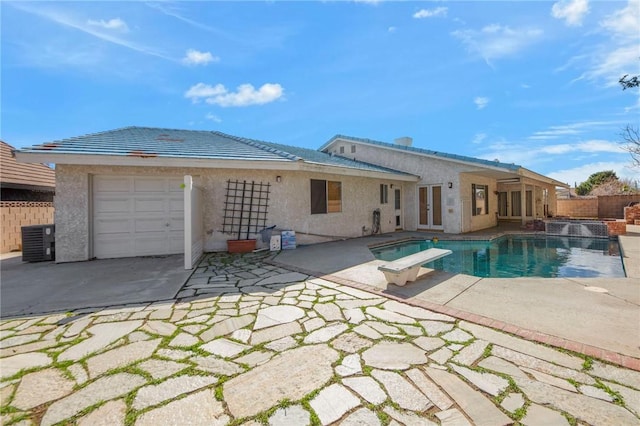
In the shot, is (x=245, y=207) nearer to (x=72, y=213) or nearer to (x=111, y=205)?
(x=111, y=205)

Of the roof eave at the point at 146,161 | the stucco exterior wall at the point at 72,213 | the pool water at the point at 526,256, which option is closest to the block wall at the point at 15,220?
the stucco exterior wall at the point at 72,213

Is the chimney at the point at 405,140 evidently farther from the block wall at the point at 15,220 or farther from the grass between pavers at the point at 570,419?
the block wall at the point at 15,220

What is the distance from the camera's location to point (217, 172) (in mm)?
9141

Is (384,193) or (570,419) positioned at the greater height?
(384,193)

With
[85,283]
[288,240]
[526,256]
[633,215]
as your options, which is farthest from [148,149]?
[633,215]

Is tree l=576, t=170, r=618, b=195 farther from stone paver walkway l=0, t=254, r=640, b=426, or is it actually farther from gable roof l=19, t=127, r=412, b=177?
stone paver walkway l=0, t=254, r=640, b=426

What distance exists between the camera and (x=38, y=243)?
7656 mm

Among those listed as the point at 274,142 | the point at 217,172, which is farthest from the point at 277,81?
the point at 217,172

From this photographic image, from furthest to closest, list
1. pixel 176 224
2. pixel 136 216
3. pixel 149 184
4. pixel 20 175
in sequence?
pixel 20 175
pixel 176 224
pixel 149 184
pixel 136 216

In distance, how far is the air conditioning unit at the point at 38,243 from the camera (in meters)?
7.57

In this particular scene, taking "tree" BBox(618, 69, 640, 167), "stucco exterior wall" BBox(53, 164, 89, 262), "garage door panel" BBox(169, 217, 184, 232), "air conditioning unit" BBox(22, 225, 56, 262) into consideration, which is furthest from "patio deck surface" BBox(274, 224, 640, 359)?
"air conditioning unit" BBox(22, 225, 56, 262)

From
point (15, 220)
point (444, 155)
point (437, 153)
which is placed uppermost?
point (437, 153)

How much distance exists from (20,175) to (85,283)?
1194cm

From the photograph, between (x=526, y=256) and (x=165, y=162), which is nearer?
(x=165, y=162)
